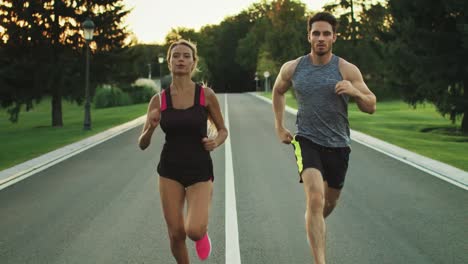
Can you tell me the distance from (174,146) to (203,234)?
0.69 m

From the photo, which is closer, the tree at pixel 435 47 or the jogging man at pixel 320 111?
the jogging man at pixel 320 111

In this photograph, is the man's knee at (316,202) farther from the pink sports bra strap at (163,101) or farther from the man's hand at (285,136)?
the pink sports bra strap at (163,101)

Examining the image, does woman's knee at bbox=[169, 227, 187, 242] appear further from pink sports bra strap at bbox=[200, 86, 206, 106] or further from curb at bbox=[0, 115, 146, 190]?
curb at bbox=[0, 115, 146, 190]

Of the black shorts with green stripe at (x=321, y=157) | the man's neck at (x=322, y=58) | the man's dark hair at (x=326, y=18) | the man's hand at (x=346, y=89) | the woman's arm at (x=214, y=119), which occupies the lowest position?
the black shorts with green stripe at (x=321, y=157)

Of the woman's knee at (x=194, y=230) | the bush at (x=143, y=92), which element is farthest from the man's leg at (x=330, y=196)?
the bush at (x=143, y=92)

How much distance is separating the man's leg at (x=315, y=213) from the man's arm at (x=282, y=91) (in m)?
0.52

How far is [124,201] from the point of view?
8.54 meters

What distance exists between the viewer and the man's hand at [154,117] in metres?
4.46

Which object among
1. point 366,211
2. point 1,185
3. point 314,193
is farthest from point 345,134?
point 1,185

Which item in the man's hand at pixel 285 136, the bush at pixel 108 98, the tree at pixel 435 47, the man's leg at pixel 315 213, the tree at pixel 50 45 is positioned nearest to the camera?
the man's leg at pixel 315 213

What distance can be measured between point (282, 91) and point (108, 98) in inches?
1910

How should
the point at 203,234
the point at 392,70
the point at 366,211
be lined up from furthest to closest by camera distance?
the point at 392,70 → the point at 366,211 → the point at 203,234

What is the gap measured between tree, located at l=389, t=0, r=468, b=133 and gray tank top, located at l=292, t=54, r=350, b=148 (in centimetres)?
1857

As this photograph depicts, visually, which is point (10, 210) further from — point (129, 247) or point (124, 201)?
point (129, 247)
